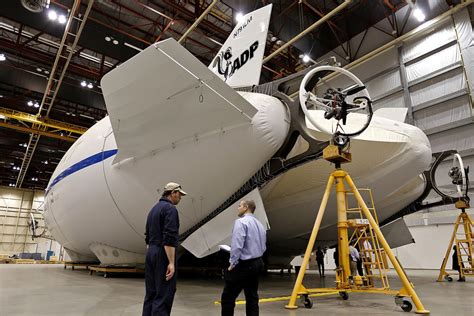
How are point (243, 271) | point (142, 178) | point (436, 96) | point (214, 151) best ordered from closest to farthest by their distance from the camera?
point (243, 271), point (214, 151), point (142, 178), point (436, 96)

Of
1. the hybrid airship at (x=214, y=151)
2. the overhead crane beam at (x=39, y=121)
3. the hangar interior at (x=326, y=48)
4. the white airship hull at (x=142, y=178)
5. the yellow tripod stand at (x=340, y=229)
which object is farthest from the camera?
the overhead crane beam at (x=39, y=121)

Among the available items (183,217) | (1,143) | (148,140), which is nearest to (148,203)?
(183,217)

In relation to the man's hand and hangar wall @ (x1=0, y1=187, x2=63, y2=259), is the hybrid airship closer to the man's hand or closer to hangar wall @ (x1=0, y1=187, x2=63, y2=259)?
the man's hand

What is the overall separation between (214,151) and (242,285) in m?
2.70

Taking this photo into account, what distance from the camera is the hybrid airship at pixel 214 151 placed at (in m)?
5.04

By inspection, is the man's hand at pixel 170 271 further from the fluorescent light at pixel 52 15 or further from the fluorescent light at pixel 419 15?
the fluorescent light at pixel 419 15

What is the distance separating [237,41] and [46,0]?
7.15m

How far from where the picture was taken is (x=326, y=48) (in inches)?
616

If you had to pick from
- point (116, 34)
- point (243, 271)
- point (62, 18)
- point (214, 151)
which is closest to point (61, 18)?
point (62, 18)

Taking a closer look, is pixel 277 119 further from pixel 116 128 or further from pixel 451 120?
pixel 451 120

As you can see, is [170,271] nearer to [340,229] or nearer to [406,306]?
[340,229]

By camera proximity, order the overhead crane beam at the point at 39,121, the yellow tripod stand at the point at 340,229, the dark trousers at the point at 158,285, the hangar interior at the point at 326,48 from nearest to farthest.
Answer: the dark trousers at the point at 158,285 < the yellow tripod stand at the point at 340,229 < the hangar interior at the point at 326,48 < the overhead crane beam at the point at 39,121

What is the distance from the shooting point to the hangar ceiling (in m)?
12.2

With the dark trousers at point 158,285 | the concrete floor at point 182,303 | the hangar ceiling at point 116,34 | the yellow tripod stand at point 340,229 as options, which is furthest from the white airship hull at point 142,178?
the hangar ceiling at point 116,34
